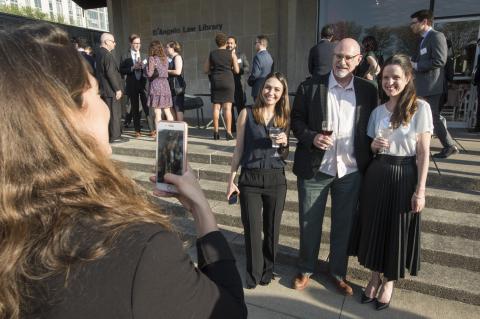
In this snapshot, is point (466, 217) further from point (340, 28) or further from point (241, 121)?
point (340, 28)

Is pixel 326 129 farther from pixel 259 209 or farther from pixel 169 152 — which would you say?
pixel 169 152

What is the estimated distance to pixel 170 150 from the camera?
149 centimetres

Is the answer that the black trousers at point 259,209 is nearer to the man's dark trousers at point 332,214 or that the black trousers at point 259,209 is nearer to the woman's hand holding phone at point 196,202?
the man's dark trousers at point 332,214

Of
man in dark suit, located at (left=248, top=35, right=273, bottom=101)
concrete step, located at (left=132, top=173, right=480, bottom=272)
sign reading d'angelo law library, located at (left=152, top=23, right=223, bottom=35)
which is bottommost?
concrete step, located at (left=132, top=173, right=480, bottom=272)

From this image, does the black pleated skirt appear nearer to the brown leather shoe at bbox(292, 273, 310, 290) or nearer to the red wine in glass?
the red wine in glass

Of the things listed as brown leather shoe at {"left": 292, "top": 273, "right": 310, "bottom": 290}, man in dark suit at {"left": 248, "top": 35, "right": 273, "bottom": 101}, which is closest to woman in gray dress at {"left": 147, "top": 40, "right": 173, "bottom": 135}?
man in dark suit at {"left": 248, "top": 35, "right": 273, "bottom": 101}

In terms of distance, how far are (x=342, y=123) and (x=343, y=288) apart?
154 centimetres

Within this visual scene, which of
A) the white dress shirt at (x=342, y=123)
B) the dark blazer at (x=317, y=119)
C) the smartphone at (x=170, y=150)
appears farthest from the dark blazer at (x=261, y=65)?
the smartphone at (x=170, y=150)

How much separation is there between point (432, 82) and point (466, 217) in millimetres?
2023

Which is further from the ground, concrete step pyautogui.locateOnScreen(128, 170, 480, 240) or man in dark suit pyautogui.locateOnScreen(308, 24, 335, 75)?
man in dark suit pyautogui.locateOnScreen(308, 24, 335, 75)

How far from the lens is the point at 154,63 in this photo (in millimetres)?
6391

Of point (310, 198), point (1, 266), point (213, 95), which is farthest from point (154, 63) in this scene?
point (1, 266)

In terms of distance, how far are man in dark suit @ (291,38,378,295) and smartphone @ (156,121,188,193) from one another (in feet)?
4.98

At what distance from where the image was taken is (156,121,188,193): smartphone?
144 centimetres
